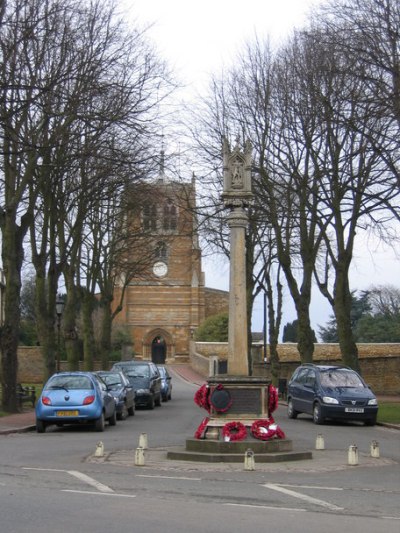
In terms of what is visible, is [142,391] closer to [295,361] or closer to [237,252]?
[237,252]

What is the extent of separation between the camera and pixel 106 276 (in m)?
42.4

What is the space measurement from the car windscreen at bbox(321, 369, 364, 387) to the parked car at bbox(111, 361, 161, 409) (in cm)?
871

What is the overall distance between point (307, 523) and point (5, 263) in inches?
788

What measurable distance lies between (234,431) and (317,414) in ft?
32.4

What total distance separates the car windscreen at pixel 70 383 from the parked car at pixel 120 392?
3.37 m

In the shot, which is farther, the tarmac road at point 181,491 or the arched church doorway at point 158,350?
the arched church doorway at point 158,350

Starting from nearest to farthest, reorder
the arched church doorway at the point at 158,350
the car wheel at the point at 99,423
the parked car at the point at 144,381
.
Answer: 1. the car wheel at the point at 99,423
2. the parked car at the point at 144,381
3. the arched church doorway at the point at 158,350

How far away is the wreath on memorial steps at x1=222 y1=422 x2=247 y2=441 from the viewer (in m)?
15.3

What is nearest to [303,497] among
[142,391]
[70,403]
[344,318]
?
[70,403]

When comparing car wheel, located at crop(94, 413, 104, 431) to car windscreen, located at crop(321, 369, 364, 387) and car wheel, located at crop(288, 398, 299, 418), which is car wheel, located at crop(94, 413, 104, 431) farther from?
car wheel, located at crop(288, 398, 299, 418)

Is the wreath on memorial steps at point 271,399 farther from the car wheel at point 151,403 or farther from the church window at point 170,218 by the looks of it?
the church window at point 170,218

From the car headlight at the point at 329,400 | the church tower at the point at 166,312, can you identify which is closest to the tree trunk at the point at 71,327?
the car headlight at the point at 329,400

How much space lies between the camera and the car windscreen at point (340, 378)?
→ 25109mm

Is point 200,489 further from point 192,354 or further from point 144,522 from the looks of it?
point 192,354
